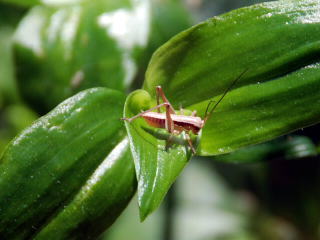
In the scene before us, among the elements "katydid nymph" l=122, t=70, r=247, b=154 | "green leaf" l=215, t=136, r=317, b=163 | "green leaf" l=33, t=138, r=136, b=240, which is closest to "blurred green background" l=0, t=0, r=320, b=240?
"green leaf" l=215, t=136, r=317, b=163

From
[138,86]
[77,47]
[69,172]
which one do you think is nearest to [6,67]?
[138,86]

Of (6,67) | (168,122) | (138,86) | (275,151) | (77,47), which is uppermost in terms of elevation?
(77,47)

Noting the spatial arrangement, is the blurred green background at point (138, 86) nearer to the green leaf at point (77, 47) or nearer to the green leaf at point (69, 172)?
the green leaf at point (77, 47)

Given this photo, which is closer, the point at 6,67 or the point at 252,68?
the point at 252,68

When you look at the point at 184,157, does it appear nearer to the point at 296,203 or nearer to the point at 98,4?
the point at 98,4

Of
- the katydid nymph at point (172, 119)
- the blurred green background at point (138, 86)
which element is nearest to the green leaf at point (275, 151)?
the blurred green background at point (138, 86)

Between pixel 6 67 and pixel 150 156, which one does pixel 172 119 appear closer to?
pixel 150 156

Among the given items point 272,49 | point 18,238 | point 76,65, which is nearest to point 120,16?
point 76,65

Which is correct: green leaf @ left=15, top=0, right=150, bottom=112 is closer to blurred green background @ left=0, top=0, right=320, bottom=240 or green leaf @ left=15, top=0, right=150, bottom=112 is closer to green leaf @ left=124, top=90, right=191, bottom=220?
blurred green background @ left=0, top=0, right=320, bottom=240
